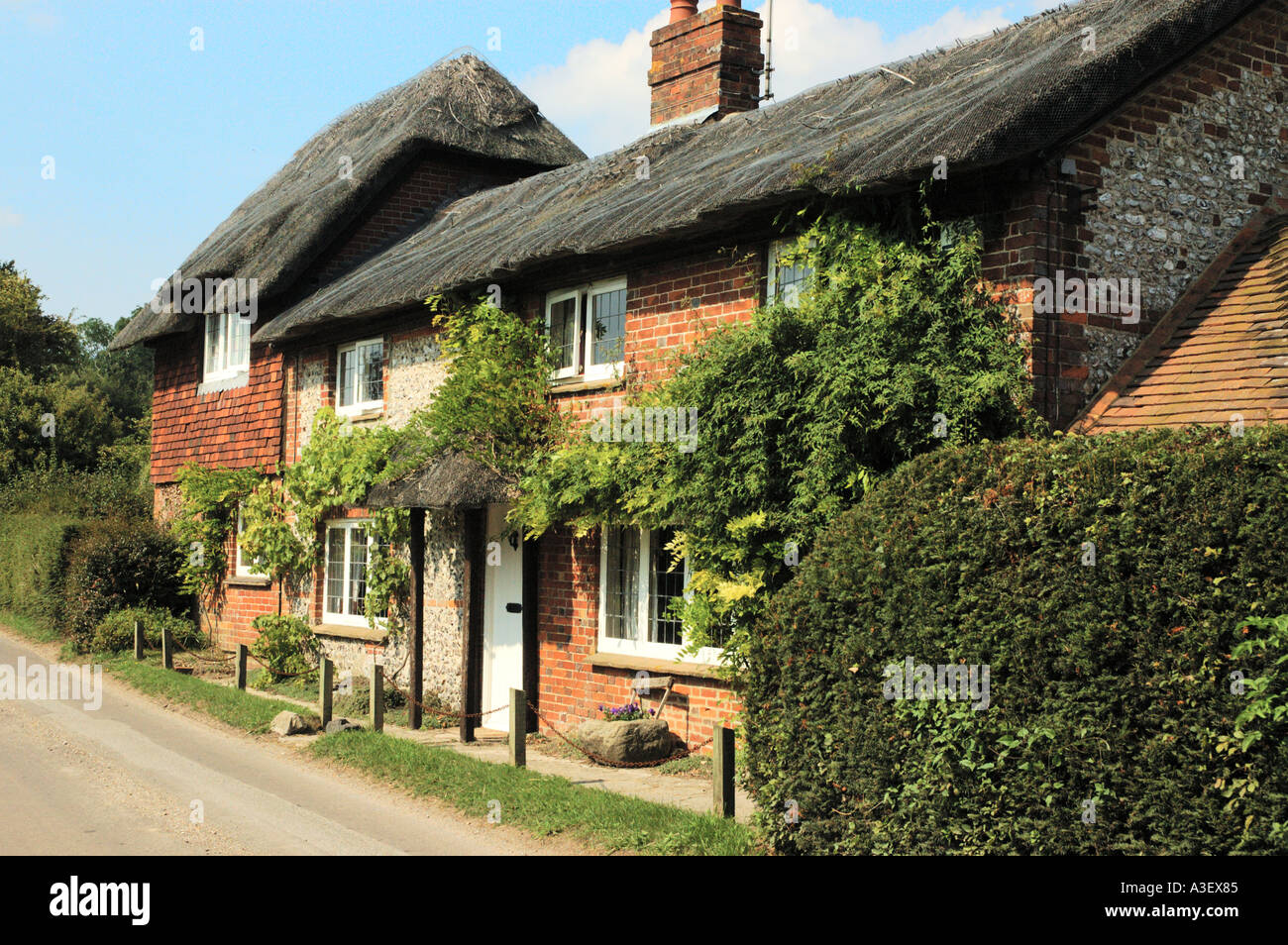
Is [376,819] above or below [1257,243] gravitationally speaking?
below

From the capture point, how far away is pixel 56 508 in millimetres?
26656

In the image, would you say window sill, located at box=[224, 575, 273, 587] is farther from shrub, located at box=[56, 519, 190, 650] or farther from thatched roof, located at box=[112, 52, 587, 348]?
thatched roof, located at box=[112, 52, 587, 348]

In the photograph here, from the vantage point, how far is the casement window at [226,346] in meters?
19.5

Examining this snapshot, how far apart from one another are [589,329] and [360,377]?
17.4ft

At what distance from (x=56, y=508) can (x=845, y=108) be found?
21.3m

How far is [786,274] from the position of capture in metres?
10.1

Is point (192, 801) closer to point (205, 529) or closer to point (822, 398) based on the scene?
point (822, 398)

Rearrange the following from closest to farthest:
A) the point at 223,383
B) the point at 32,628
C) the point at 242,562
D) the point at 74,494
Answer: the point at 242,562
the point at 223,383
the point at 32,628
the point at 74,494

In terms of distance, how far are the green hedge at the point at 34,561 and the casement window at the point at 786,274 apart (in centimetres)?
1624

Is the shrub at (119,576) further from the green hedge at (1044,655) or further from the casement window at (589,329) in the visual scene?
the green hedge at (1044,655)

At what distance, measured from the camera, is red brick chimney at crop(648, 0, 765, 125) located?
51.3 feet

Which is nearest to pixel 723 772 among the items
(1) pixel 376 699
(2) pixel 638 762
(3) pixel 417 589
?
(2) pixel 638 762
